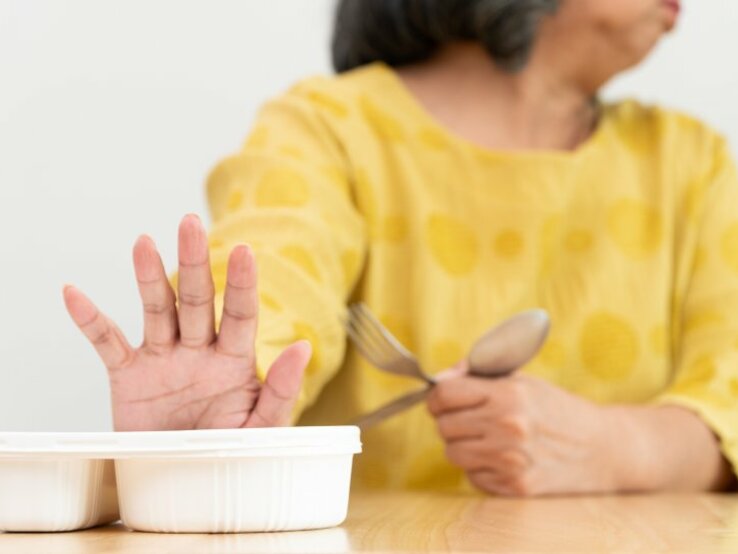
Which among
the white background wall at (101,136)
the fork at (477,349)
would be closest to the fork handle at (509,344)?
the fork at (477,349)

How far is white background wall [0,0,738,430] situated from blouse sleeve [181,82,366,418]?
1.63ft

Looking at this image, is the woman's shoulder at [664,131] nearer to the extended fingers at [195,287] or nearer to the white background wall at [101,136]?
the white background wall at [101,136]

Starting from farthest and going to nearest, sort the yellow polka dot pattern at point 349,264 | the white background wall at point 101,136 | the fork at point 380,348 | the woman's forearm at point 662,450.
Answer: the white background wall at point 101,136 → the yellow polka dot pattern at point 349,264 → the woman's forearm at point 662,450 → the fork at point 380,348

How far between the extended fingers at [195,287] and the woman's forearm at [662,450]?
431mm

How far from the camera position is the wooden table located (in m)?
0.45

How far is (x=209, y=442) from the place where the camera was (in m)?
0.47

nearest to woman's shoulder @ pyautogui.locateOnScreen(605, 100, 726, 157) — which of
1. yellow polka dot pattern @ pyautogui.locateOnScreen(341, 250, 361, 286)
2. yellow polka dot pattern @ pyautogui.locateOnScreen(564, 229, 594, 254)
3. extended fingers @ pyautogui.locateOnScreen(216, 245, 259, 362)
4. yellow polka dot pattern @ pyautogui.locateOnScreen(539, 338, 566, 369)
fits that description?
yellow polka dot pattern @ pyautogui.locateOnScreen(564, 229, 594, 254)

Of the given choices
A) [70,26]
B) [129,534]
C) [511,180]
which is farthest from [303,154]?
[70,26]

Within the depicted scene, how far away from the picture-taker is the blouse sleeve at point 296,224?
0.86 metres

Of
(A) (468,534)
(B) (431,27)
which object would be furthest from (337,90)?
(A) (468,534)

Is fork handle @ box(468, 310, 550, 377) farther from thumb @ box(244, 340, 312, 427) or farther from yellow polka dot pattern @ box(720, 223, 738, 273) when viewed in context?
yellow polka dot pattern @ box(720, 223, 738, 273)

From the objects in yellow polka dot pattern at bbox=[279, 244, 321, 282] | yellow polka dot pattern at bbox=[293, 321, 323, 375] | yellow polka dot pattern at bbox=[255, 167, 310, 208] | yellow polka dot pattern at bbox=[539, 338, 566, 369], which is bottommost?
yellow polka dot pattern at bbox=[539, 338, 566, 369]

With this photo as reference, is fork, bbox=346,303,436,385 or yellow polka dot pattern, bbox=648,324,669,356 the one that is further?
yellow polka dot pattern, bbox=648,324,669,356

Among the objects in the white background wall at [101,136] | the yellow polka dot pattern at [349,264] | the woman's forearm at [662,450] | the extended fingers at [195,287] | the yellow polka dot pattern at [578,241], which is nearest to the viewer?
the extended fingers at [195,287]
